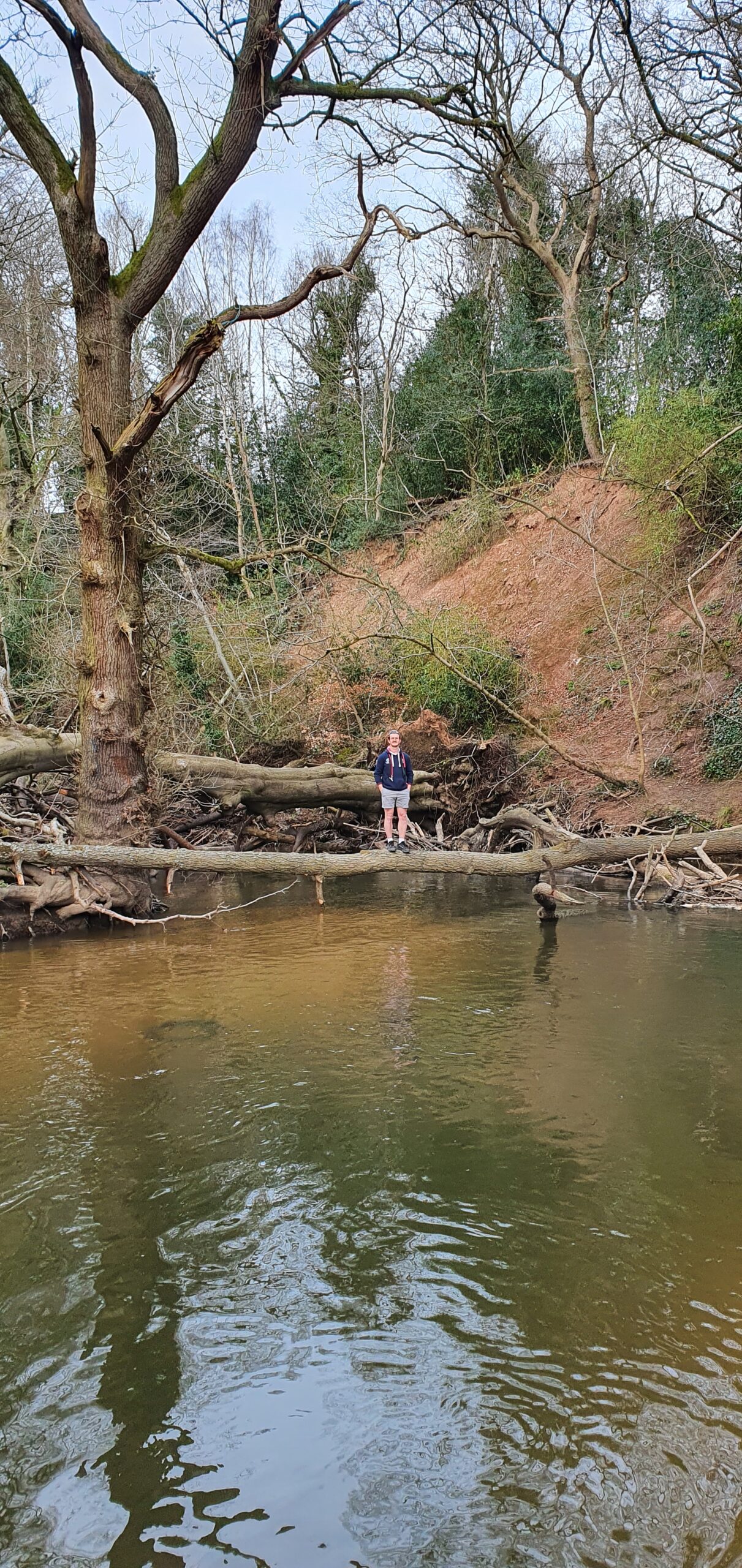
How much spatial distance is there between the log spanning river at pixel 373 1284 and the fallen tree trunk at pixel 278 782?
580 centimetres

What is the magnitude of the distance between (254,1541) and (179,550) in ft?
33.5

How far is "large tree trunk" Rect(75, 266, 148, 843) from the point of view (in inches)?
434

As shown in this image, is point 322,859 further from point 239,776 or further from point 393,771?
point 239,776

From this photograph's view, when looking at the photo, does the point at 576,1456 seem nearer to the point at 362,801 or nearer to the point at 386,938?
the point at 386,938

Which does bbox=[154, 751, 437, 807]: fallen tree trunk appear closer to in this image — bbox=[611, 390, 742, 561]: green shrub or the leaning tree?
the leaning tree

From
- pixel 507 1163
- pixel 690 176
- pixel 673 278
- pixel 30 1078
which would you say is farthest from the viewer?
pixel 673 278

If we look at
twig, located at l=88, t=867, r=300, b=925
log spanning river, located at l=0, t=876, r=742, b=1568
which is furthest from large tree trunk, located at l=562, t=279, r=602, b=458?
log spanning river, located at l=0, t=876, r=742, b=1568

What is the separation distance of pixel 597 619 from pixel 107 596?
11.3 meters

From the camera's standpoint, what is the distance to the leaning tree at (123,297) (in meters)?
10.5

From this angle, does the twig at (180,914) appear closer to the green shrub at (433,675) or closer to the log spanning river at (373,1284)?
the log spanning river at (373,1284)

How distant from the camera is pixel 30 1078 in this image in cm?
640

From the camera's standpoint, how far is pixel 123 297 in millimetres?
10969

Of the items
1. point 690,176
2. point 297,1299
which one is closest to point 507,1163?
point 297,1299

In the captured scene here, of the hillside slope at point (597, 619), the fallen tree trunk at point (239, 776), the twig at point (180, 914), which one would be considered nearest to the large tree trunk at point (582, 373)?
the hillside slope at point (597, 619)
